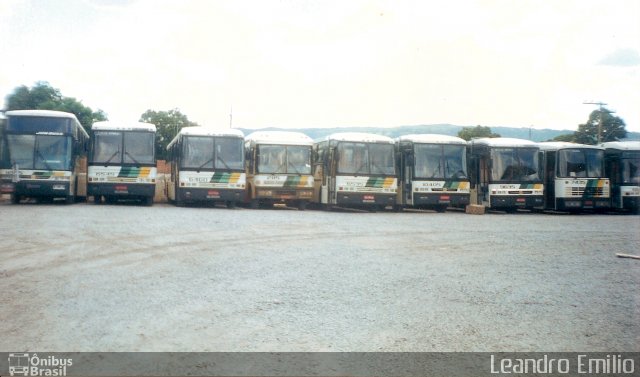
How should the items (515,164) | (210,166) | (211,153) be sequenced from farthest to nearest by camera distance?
(515,164) < (211,153) < (210,166)

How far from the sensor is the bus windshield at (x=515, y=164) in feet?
81.8

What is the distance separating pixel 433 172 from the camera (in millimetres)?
24109

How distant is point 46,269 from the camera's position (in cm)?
816

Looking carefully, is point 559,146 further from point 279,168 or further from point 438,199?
point 279,168

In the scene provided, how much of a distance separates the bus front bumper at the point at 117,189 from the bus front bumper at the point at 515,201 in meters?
13.7

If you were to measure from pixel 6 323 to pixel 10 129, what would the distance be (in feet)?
61.3

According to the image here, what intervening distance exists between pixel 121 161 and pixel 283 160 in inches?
238

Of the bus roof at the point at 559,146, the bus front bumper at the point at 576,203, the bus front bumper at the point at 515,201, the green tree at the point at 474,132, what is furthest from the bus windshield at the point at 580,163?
the green tree at the point at 474,132

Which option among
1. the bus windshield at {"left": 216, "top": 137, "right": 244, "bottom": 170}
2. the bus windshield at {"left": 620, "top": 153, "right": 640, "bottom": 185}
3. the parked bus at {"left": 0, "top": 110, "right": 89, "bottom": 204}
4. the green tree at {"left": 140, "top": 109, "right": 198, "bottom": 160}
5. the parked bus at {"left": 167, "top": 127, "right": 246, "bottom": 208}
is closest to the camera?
the parked bus at {"left": 0, "top": 110, "right": 89, "bottom": 204}

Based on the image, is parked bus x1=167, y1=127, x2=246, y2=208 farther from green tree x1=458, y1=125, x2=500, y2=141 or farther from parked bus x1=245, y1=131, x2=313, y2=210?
green tree x1=458, y1=125, x2=500, y2=141

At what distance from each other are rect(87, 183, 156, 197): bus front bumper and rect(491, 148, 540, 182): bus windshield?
1383 cm

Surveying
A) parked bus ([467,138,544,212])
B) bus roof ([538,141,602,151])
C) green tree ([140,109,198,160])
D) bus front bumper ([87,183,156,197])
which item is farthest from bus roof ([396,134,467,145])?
green tree ([140,109,198,160])

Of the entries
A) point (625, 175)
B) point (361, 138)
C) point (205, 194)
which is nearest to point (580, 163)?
point (625, 175)

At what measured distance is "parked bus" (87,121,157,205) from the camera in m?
22.5
